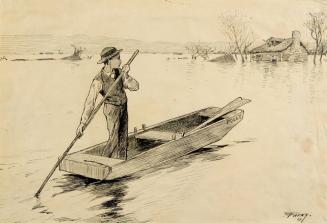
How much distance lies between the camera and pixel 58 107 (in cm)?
201

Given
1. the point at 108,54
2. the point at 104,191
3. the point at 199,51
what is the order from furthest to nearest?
1. the point at 199,51
2. the point at 108,54
3. the point at 104,191

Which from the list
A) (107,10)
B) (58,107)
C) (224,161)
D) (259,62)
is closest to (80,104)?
(58,107)

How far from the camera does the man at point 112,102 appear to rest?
2.00 metres

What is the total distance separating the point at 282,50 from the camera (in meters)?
2.25

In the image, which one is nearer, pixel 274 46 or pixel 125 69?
pixel 125 69

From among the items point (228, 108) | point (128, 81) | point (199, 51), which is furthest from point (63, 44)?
point (228, 108)

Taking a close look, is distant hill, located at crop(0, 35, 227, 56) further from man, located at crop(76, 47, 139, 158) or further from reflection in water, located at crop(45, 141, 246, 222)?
reflection in water, located at crop(45, 141, 246, 222)

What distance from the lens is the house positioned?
88.4 inches

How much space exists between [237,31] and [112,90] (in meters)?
0.57

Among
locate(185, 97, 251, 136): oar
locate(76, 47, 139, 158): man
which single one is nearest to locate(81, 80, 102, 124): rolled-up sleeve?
locate(76, 47, 139, 158): man

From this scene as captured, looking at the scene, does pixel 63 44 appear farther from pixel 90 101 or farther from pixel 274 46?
pixel 274 46

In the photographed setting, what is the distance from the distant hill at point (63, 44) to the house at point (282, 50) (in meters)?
→ 0.38
